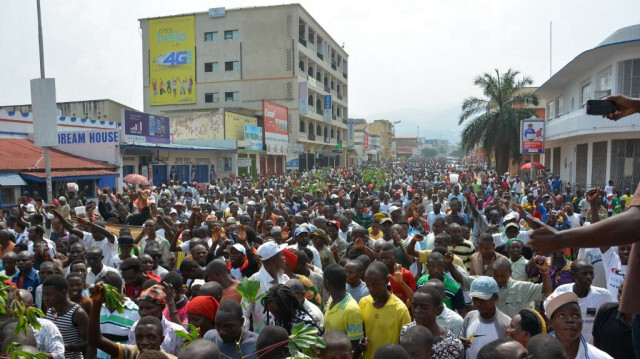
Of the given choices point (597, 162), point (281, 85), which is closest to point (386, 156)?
point (281, 85)

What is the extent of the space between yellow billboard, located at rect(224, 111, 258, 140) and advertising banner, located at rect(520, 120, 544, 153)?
60.9 feet

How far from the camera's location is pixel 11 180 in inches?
579

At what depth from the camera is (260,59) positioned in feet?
139

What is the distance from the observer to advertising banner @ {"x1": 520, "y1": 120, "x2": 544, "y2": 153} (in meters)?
20.2

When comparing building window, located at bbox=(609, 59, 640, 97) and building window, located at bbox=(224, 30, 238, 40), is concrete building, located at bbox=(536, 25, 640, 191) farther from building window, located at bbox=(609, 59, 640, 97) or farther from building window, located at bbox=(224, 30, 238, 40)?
building window, located at bbox=(224, 30, 238, 40)

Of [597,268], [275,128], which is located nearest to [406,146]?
[275,128]

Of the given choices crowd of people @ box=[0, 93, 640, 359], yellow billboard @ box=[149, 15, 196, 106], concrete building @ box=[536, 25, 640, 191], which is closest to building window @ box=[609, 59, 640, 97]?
concrete building @ box=[536, 25, 640, 191]

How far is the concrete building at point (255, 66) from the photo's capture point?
41.7 m

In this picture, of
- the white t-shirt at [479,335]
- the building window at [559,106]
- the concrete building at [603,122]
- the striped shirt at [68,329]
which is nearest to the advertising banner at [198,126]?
the concrete building at [603,122]

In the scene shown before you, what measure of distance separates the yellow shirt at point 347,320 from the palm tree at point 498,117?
1098 inches

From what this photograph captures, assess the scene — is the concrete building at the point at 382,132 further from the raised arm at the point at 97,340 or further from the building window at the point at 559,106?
the raised arm at the point at 97,340

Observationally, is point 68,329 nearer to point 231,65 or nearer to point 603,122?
point 603,122

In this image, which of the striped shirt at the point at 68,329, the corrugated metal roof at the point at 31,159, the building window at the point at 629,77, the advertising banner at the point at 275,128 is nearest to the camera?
the striped shirt at the point at 68,329

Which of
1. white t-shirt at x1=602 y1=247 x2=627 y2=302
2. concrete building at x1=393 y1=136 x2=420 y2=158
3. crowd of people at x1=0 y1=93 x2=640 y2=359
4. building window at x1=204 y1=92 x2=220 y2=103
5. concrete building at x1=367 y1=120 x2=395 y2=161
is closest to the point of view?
crowd of people at x1=0 y1=93 x2=640 y2=359
